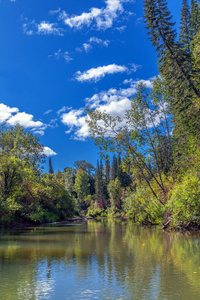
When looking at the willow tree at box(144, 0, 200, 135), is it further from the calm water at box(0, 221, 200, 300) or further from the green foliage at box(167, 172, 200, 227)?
the calm water at box(0, 221, 200, 300)

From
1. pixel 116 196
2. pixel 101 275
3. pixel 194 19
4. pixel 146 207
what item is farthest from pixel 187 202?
pixel 116 196

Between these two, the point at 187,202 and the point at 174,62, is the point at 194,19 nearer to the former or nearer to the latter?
the point at 174,62

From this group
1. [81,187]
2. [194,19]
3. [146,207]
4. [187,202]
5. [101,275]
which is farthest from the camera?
[81,187]

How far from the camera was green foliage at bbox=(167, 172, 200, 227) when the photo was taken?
1780 cm

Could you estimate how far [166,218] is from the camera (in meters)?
22.1

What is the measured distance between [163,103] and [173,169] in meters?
6.71

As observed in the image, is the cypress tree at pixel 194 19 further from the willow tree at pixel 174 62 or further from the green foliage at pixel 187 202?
the green foliage at pixel 187 202

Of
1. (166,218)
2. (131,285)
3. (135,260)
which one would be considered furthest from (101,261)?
(166,218)

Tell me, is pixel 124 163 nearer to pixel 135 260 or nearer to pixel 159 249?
pixel 159 249

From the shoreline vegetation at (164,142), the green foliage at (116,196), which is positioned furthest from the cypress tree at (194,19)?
the green foliage at (116,196)

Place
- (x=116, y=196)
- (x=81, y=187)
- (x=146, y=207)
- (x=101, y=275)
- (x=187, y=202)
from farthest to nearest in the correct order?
(x=81, y=187) → (x=116, y=196) → (x=146, y=207) → (x=187, y=202) → (x=101, y=275)

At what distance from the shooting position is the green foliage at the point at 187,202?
58.4ft

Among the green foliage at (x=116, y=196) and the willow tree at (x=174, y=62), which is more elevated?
the willow tree at (x=174, y=62)

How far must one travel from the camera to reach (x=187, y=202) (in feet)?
59.2
